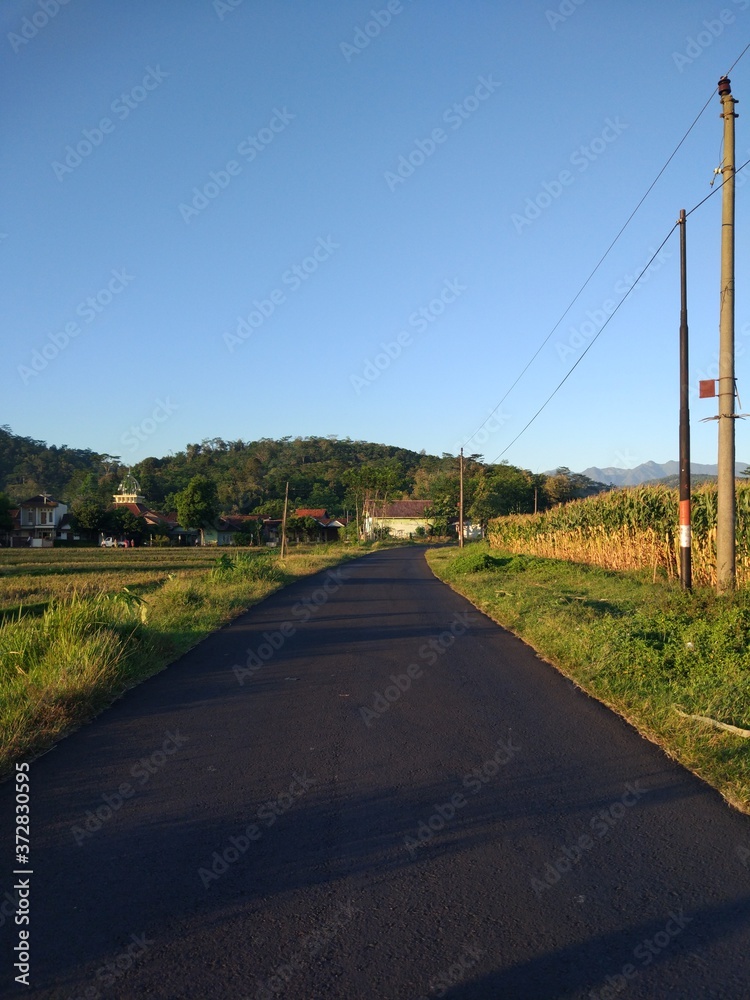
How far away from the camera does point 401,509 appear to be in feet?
355

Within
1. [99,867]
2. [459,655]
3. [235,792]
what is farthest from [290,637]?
[99,867]

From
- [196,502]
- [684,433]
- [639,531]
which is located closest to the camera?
[684,433]

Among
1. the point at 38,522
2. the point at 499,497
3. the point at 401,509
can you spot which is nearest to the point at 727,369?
the point at 499,497

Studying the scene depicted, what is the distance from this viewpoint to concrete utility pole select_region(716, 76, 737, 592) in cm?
1285

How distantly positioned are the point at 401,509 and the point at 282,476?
875 inches

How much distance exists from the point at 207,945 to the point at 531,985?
1430 mm

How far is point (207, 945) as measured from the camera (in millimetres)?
3490

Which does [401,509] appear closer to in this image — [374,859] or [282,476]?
[282,476]

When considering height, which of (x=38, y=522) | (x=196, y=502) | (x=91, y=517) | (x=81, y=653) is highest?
(x=196, y=502)

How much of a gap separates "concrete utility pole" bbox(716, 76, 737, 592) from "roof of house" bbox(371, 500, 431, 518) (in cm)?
8916

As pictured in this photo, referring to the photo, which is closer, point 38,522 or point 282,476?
point 38,522

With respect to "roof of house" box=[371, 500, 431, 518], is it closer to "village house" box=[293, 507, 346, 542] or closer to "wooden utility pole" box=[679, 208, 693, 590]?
"village house" box=[293, 507, 346, 542]

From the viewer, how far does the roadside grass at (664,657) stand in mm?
6452

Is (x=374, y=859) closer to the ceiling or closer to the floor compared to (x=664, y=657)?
closer to the floor
